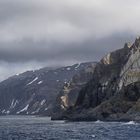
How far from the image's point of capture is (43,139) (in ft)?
390

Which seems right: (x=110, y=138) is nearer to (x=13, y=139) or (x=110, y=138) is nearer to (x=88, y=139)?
(x=88, y=139)

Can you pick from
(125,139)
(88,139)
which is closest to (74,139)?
(88,139)

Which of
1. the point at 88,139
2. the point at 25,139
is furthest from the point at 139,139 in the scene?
the point at 25,139

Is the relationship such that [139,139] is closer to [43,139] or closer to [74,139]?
[74,139]

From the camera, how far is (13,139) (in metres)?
120

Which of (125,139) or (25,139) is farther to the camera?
(25,139)

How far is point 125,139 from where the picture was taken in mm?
112562

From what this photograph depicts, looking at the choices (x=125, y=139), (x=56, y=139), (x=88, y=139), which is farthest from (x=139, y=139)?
(x=56, y=139)

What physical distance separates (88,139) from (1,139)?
2226 centimetres

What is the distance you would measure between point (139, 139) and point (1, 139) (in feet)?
112

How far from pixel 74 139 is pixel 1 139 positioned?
61.7 ft

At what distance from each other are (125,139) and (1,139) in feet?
102

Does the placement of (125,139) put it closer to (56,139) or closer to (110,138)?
(110,138)

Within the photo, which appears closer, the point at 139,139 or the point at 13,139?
the point at 139,139
